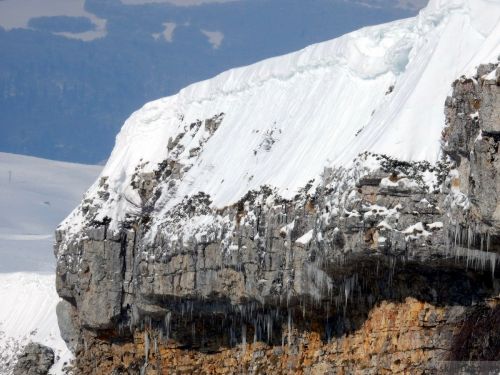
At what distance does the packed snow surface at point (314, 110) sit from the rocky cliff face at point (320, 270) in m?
0.61

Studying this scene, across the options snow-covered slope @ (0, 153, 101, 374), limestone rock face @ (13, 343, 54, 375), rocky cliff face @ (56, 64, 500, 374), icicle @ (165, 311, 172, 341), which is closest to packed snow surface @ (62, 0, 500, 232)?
rocky cliff face @ (56, 64, 500, 374)

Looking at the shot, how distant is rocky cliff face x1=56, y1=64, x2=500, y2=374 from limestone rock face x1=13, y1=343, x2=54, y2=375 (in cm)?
450

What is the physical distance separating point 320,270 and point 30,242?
44.7m

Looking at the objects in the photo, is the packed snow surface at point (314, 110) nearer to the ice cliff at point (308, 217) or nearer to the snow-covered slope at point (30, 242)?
the ice cliff at point (308, 217)

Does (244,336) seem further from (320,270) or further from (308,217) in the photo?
(320,270)

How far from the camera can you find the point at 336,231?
77.8ft

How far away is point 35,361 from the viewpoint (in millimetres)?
41125

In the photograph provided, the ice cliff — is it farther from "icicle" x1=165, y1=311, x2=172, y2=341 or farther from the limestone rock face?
the limestone rock face

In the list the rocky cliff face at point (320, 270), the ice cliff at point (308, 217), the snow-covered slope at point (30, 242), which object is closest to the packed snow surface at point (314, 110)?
the ice cliff at point (308, 217)

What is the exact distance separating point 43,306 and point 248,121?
14.6 m

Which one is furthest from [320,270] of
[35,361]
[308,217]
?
[35,361]

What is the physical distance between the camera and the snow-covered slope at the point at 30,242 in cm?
4447

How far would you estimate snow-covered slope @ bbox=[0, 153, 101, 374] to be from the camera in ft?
146

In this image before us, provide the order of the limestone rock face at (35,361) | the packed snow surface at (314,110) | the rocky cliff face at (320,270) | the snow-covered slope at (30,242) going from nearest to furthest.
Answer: the rocky cliff face at (320,270) < the packed snow surface at (314,110) < the limestone rock face at (35,361) < the snow-covered slope at (30,242)
